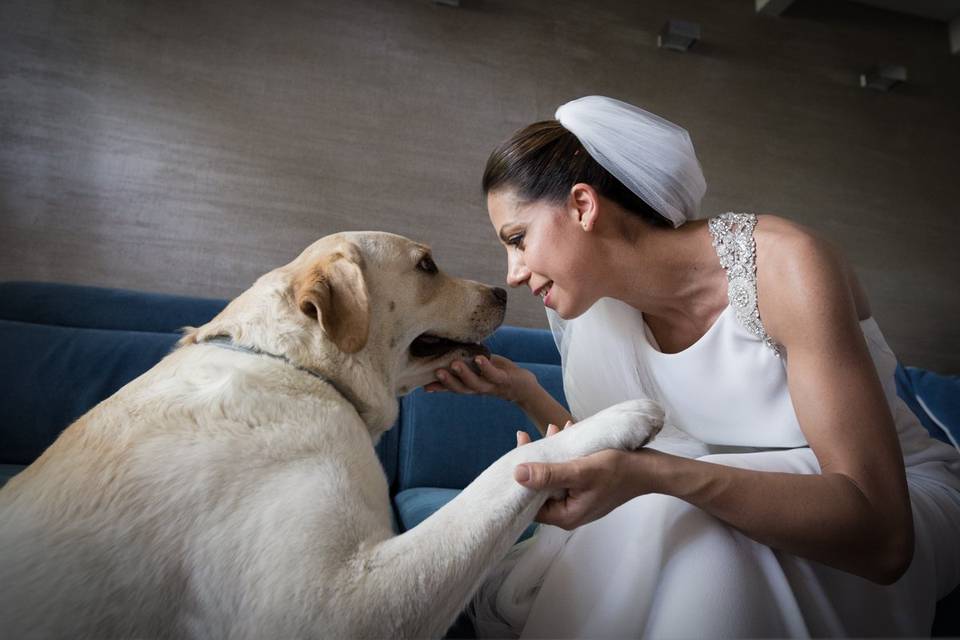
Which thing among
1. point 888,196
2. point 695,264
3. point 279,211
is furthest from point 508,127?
point 888,196

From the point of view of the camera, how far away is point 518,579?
3.67 feet

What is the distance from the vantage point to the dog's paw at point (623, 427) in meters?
0.92

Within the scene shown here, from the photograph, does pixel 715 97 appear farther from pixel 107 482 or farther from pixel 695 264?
pixel 107 482

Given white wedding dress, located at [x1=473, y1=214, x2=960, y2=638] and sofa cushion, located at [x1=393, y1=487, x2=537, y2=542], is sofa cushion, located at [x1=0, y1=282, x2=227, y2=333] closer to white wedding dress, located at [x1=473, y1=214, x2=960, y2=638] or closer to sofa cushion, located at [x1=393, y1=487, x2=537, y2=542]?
sofa cushion, located at [x1=393, y1=487, x2=537, y2=542]

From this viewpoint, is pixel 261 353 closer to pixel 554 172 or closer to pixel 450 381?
pixel 450 381

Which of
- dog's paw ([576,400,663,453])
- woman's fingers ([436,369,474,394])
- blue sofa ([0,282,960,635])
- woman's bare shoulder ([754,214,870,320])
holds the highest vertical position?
woman's bare shoulder ([754,214,870,320])

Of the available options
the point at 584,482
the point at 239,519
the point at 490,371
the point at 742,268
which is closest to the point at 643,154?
the point at 742,268

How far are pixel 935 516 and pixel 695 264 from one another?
2.31 feet

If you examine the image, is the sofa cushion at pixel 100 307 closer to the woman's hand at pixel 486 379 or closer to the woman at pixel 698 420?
the woman's hand at pixel 486 379

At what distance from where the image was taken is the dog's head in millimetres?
1103

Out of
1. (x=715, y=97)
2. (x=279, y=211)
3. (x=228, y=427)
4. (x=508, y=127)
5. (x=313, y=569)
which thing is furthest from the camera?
(x=715, y=97)

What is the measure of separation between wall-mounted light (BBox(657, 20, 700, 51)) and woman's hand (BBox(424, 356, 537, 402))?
274cm

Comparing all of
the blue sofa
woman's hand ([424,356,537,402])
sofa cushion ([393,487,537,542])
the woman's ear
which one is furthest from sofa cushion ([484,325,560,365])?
the woman's ear

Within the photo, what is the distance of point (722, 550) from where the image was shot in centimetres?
93
